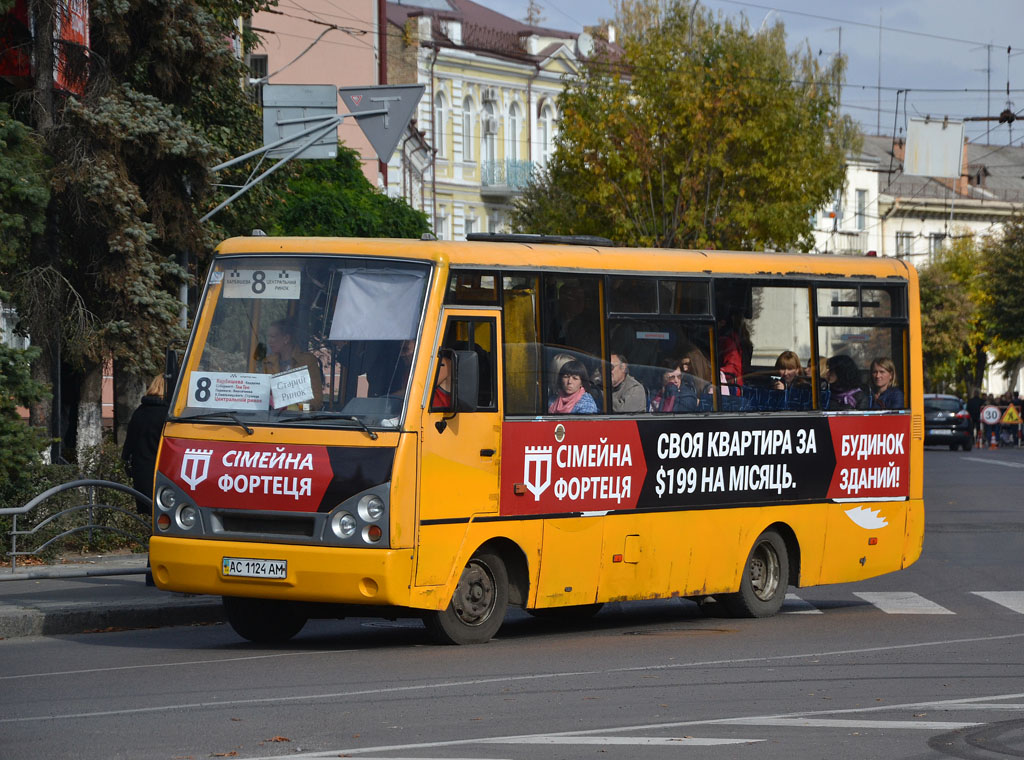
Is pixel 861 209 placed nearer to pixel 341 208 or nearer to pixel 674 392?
pixel 341 208

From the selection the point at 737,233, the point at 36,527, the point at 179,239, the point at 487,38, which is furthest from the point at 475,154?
the point at 36,527

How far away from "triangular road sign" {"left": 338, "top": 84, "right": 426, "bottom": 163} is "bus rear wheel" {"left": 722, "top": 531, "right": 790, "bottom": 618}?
1328 cm

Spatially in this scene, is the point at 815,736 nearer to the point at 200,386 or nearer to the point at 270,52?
the point at 200,386

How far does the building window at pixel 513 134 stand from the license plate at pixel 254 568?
61182 millimetres

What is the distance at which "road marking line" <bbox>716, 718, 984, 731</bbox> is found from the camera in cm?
905

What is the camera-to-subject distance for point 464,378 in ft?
39.5

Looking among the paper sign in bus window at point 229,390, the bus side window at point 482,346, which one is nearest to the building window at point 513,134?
the bus side window at point 482,346

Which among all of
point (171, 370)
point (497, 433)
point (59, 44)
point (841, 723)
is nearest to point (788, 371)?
point (497, 433)

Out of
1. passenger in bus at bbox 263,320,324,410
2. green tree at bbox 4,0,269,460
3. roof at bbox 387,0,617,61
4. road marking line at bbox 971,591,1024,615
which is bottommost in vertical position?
road marking line at bbox 971,591,1024,615

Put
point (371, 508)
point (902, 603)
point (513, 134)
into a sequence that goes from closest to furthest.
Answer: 1. point (371, 508)
2. point (902, 603)
3. point (513, 134)

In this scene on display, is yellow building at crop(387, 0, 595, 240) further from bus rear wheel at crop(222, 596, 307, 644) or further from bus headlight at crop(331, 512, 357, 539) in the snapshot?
bus headlight at crop(331, 512, 357, 539)

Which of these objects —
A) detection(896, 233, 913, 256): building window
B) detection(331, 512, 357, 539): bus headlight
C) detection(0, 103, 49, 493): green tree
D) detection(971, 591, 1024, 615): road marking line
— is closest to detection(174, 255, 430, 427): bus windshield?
detection(331, 512, 357, 539): bus headlight

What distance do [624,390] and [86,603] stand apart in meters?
4.42

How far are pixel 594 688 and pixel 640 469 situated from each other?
346cm
